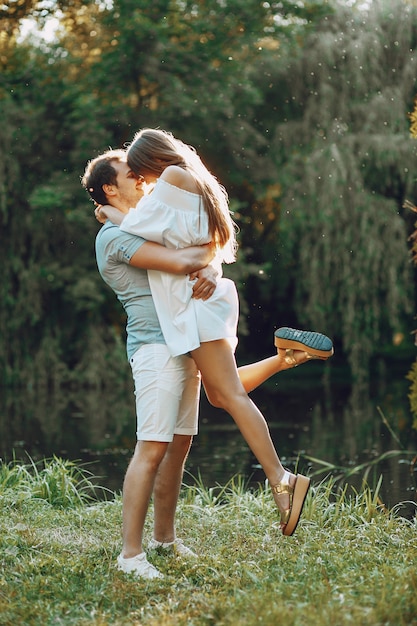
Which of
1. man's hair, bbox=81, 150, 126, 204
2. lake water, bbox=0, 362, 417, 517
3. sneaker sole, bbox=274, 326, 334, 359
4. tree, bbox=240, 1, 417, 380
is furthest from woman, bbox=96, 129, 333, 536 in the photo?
tree, bbox=240, 1, 417, 380

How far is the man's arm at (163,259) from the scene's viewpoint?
10.7 ft

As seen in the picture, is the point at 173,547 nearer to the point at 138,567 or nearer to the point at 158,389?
the point at 138,567

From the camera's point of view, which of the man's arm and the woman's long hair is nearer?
the man's arm

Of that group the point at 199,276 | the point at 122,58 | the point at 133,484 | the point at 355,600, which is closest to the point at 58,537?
the point at 133,484

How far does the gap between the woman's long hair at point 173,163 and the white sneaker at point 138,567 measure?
117cm

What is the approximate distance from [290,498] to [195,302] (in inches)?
30.1

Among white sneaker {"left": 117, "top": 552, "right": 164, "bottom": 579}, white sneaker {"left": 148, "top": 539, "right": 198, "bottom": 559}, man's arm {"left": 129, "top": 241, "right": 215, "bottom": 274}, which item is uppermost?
man's arm {"left": 129, "top": 241, "right": 215, "bottom": 274}

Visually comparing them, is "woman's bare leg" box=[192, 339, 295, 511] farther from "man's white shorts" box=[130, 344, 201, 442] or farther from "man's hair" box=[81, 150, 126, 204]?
"man's hair" box=[81, 150, 126, 204]

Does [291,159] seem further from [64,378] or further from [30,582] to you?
[30,582]

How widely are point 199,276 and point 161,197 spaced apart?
31 centimetres

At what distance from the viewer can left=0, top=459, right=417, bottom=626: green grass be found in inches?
99.3

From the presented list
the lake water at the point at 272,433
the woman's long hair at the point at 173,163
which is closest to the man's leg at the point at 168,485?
the woman's long hair at the point at 173,163

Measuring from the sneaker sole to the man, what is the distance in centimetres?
2

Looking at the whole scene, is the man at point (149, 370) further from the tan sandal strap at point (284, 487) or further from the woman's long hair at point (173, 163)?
the tan sandal strap at point (284, 487)
